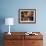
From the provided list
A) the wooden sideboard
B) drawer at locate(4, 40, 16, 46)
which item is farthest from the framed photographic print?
drawer at locate(4, 40, 16, 46)

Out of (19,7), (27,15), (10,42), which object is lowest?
(10,42)

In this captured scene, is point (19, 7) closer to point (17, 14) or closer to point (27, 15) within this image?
point (17, 14)

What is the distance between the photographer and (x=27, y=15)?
4.47m

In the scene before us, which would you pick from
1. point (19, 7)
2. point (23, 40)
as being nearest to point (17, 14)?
point (19, 7)

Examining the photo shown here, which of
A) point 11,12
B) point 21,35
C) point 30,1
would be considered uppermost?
point 30,1

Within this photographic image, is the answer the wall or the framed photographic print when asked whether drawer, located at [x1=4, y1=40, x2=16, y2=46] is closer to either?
the wall

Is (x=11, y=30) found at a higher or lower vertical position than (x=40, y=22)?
lower

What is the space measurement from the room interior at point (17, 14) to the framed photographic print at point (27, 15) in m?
0.10

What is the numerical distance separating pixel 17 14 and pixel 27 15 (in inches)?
13.6

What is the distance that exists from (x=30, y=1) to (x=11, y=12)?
752 millimetres

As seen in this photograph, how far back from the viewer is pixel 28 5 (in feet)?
14.6

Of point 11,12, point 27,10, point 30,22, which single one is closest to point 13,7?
point 11,12

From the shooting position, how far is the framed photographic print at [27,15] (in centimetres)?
445

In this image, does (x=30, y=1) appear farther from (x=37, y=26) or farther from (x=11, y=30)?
(x=11, y=30)
